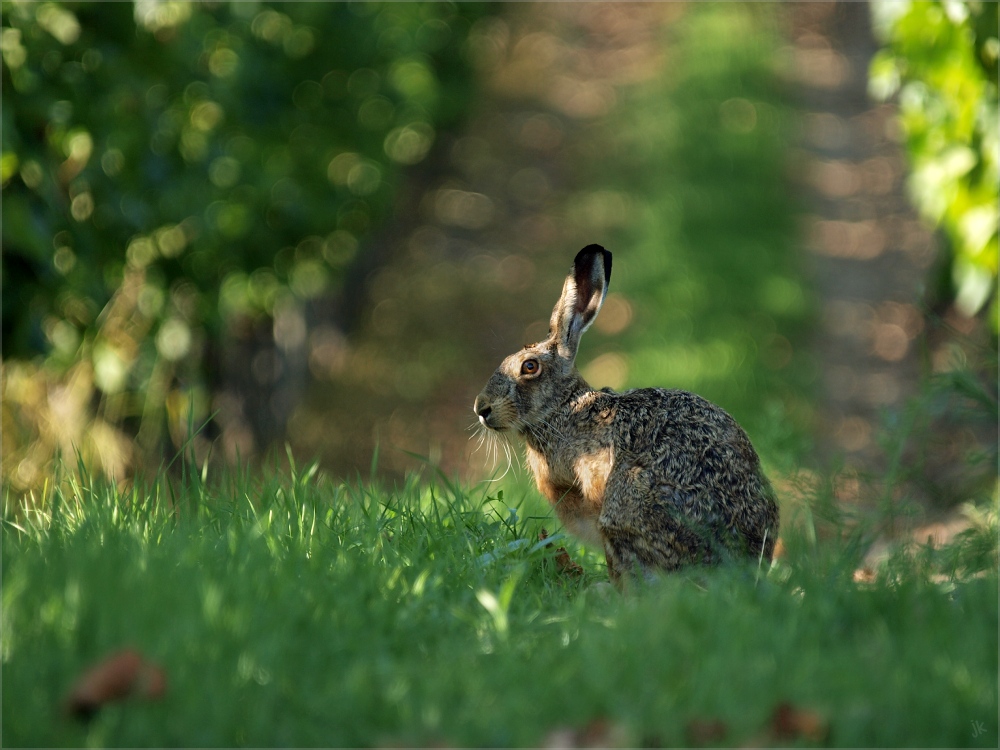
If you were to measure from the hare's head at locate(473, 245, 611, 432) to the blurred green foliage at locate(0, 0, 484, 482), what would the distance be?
328cm

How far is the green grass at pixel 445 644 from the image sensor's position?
2.70 m

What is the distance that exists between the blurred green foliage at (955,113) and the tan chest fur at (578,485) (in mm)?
3646

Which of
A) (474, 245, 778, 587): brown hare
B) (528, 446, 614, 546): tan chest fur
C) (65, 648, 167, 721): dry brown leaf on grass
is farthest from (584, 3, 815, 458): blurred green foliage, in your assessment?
(65, 648, 167, 721): dry brown leaf on grass

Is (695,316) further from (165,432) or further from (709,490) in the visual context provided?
(709,490)

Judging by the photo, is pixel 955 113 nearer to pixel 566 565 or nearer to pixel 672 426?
pixel 672 426

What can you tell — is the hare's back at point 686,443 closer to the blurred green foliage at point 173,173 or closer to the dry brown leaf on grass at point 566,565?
the dry brown leaf on grass at point 566,565

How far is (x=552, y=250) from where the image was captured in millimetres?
16938

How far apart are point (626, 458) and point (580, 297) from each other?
0.91 meters

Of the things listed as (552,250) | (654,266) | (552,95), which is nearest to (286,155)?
(654,266)

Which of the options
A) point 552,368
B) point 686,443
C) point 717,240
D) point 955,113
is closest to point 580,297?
point 552,368

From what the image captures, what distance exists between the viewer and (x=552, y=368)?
4859 millimetres

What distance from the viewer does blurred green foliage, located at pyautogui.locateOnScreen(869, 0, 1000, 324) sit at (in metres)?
6.53

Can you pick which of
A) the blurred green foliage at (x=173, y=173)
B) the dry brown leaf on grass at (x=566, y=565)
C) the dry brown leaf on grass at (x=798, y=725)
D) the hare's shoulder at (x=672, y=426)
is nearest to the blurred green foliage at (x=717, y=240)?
the hare's shoulder at (x=672, y=426)

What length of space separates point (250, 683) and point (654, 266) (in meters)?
9.88
